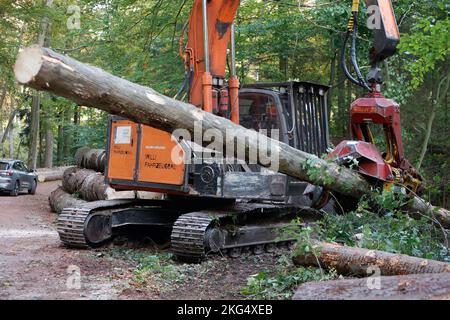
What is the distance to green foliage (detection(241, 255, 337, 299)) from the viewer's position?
555 centimetres

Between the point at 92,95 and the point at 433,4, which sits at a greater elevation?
the point at 433,4

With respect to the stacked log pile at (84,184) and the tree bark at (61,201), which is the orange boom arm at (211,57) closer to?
the stacked log pile at (84,184)

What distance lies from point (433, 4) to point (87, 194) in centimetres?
918

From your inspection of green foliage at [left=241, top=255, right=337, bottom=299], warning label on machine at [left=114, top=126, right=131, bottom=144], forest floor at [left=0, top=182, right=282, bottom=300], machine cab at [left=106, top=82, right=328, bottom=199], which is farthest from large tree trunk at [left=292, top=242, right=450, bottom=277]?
warning label on machine at [left=114, top=126, right=131, bottom=144]

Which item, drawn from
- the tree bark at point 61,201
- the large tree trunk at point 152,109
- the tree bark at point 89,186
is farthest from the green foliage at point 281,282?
the tree bark at point 61,201

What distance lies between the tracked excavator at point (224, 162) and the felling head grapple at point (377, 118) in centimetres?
1

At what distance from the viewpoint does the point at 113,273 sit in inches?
265

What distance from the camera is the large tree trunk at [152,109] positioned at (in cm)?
488

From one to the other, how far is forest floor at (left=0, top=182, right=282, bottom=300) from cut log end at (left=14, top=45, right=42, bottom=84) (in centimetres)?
210
